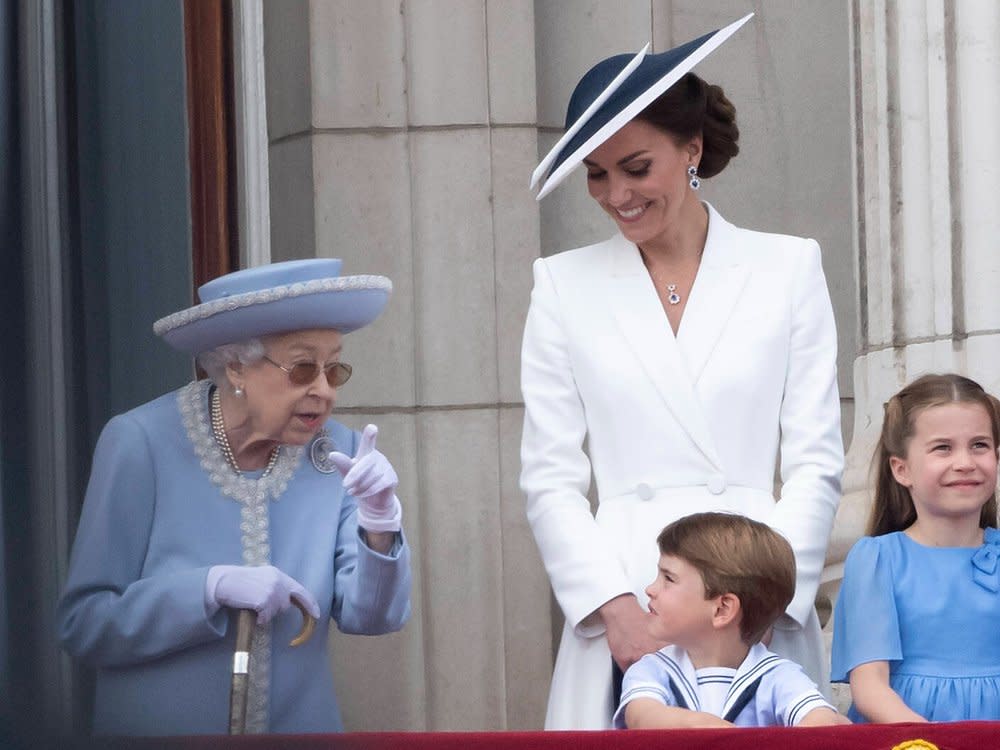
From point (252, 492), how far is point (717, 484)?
0.77 meters

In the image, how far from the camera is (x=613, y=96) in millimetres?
3604

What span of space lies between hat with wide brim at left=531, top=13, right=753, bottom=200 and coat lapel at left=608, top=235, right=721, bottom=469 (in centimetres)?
21

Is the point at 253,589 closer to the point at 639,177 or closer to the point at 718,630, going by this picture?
the point at 718,630

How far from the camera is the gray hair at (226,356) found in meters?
3.47

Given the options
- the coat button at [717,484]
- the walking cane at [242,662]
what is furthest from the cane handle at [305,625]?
the coat button at [717,484]

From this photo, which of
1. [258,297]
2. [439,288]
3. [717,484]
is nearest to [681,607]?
[717,484]

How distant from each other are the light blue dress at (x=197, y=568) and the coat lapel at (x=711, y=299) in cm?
62

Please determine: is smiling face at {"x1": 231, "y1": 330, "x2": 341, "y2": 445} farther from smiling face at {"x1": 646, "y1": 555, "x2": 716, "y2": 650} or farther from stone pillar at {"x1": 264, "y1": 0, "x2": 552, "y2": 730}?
stone pillar at {"x1": 264, "y1": 0, "x2": 552, "y2": 730}

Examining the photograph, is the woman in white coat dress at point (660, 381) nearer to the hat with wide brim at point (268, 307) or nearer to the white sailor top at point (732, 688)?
the white sailor top at point (732, 688)

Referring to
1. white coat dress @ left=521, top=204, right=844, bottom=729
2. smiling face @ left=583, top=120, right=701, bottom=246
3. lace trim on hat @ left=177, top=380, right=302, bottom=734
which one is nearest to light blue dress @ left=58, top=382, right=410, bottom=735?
lace trim on hat @ left=177, top=380, right=302, bottom=734

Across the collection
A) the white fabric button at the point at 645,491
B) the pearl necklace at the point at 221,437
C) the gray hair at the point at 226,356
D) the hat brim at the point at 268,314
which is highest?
the hat brim at the point at 268,314

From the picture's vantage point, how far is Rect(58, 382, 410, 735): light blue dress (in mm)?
3318

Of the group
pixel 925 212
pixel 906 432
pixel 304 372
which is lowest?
pixel 906 432

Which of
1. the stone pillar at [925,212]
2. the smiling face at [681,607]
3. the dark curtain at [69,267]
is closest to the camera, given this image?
the dark curtain at [69,267]
